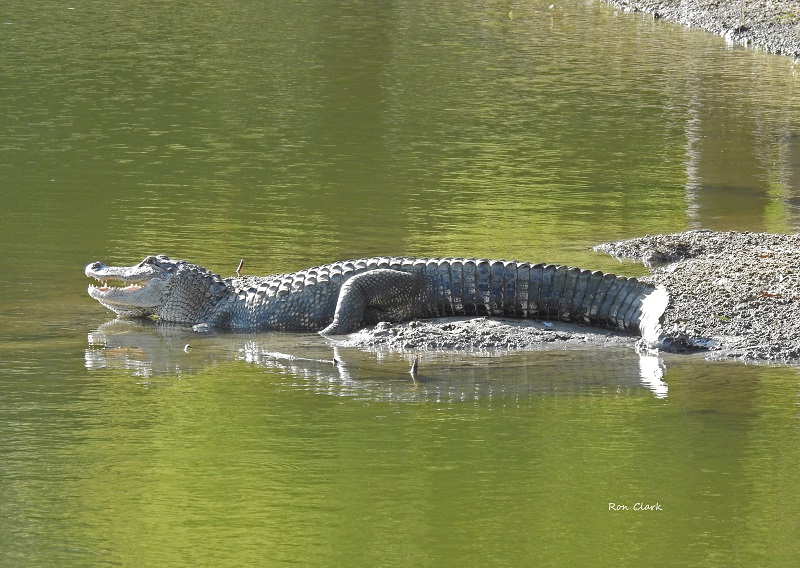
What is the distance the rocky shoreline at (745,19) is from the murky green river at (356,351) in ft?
2.69

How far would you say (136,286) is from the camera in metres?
9.77

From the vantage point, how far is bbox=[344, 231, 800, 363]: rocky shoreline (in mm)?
8266

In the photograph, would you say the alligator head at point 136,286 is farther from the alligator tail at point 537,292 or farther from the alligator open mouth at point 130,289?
the alligator tail at point 537,292

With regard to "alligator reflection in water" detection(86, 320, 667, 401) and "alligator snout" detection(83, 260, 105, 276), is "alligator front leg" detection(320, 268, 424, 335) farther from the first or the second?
"alligator snout" detection(83, 260, 105, 276)

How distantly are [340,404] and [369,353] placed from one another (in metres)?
1.22

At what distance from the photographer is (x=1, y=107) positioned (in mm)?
17469

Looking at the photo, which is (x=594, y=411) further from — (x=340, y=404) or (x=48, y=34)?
(x=48, y=34)

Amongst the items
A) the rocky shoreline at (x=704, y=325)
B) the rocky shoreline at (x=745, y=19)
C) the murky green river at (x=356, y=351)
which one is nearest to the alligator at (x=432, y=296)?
the rocky shoreline at (x=704, y=325)

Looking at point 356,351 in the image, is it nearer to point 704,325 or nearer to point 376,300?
point 376,300

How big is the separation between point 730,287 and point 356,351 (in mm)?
2524

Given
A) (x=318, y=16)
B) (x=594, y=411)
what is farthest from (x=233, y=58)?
(x=594, y=411)

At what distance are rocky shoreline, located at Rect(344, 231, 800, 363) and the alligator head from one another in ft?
5.14
